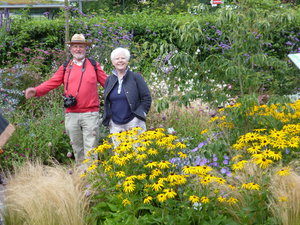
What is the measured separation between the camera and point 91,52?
861cm

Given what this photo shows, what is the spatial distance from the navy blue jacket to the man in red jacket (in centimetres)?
27

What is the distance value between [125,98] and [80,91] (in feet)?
1.88

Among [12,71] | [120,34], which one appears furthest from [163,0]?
[12,71]

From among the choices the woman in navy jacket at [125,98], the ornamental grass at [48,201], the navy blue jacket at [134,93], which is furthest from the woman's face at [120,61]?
the ornamental grass at [48,201]

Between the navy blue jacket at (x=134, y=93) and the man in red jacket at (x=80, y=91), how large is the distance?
269 mm

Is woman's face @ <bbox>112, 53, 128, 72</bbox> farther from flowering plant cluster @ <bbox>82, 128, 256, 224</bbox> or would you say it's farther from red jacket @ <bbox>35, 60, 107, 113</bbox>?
flowering plant cluster @ <bbox>82, 128, 256, 224</bbox>

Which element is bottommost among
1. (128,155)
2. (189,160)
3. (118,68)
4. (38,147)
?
(38,147)

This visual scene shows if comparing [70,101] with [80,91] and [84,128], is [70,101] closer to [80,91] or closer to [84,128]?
[80,91]

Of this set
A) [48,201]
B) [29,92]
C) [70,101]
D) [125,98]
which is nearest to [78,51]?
[70,101]

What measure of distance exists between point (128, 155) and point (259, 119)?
1.88 metres

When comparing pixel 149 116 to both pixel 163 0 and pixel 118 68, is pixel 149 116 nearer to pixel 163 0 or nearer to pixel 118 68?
pixel 118 68

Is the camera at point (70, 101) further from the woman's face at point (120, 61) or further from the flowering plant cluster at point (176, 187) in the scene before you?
the flowering plant cluster at point (176, 187)

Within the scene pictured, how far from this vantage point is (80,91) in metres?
5.44

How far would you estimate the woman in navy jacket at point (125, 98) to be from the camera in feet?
17.0
